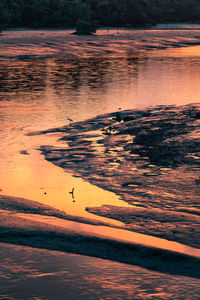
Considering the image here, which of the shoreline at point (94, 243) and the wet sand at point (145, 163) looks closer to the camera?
the shoreline at point (94, 243)

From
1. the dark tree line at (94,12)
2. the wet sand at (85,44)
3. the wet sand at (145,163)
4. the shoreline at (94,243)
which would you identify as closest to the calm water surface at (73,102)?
the shoreline at (94,243)

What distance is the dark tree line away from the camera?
52.6 m

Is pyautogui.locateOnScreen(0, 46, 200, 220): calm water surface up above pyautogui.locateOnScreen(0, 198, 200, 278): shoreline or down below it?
above

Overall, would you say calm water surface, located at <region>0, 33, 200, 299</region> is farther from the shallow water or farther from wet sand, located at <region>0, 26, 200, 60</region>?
wet sand, located at <region>0, 26, 200, 60</region>

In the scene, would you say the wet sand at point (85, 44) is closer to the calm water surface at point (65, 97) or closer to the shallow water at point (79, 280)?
the calm water surface at point (65, 97)

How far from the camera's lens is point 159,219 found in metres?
6.71

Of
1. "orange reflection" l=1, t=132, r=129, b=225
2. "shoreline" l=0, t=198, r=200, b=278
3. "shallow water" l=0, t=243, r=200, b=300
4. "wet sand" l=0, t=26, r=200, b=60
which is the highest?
"wet sand" l=0, t=26, r=200, b=60

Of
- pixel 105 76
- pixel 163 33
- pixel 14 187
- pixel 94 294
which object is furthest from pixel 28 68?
pixel 163 33

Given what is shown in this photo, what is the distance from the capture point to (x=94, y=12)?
61.3 m

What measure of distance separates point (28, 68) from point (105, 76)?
5234 millimetres

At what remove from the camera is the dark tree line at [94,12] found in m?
52.6

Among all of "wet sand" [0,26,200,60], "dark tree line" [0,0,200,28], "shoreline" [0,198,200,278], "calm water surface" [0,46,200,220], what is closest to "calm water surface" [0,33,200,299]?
"calm water surface" [0,46,200,220]

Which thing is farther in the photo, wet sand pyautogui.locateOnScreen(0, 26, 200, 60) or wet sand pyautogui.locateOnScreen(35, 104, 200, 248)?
wet sand pyautogui.locateOnScreen(0, 26, 200, 60)

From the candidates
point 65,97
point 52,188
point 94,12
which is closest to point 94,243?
point 52,188
